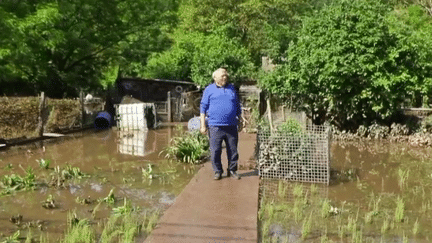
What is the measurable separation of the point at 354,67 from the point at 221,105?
8.16 metres

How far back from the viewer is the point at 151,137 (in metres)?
17.2

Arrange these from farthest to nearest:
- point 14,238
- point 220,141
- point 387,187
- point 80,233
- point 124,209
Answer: point 387,187
point 220,141
point 124,209
point 80,233
point 14,238

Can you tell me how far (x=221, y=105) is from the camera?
867cm

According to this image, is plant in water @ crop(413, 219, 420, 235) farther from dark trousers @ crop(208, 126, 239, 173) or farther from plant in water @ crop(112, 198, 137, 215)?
plant in water @ crop(112, 198, 137, 215)

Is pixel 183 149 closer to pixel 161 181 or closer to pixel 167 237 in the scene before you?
pixel 161 181

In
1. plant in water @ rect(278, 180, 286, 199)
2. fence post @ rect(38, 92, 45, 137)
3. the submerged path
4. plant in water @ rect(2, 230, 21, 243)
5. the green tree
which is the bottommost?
plant in water @ rect(2, 230, 21, 243)

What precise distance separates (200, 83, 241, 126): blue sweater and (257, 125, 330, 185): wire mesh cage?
1112mm

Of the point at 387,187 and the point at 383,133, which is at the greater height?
the point at 383,133

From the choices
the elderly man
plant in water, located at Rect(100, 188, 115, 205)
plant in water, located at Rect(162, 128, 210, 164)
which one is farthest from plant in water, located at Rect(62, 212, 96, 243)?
plant in water, located at Rect(162, 128, 210, 164)

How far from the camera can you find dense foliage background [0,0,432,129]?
52.5 ft

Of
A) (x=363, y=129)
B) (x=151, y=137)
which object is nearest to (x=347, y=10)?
(x=363, y=129)

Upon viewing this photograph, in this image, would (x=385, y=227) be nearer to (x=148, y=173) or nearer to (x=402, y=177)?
(x=402, y=177)

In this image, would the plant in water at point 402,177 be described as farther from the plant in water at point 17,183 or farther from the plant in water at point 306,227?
the plant in water at point 17,183

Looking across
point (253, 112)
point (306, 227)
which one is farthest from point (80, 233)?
point (253, 112)
